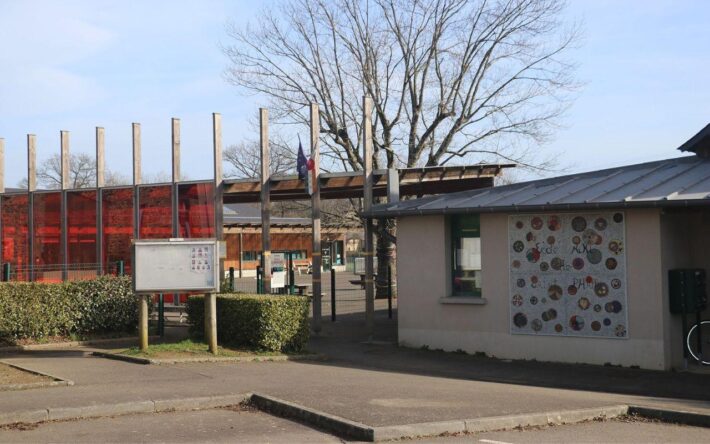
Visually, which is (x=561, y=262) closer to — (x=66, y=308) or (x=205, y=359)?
(x=205, y=359)

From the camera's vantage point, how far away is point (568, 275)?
15.0 metres

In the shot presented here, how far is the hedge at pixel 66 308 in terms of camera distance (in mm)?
16453

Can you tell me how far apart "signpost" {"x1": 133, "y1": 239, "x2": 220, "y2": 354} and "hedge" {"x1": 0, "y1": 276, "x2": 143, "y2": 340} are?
2900 mm

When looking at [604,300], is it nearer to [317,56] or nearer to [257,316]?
[257,316]

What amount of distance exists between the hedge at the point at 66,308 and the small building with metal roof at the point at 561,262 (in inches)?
224

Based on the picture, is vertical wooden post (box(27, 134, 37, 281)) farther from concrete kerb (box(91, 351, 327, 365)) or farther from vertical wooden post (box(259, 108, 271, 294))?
concrete kerb (box(91, 351, 327, 365))

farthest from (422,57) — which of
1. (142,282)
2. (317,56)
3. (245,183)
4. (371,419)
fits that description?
(371,419)

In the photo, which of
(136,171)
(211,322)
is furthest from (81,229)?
(211,322)

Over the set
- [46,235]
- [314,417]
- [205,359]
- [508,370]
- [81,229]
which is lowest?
[508,370]

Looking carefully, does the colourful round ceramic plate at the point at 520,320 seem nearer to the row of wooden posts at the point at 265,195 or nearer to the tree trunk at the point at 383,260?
the row of wooden posts at the point at 265,195

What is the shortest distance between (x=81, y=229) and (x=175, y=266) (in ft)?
31.5

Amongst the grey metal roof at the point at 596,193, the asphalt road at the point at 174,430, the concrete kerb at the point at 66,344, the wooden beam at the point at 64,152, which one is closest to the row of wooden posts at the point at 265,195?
the wooden beam at the point at 64,152

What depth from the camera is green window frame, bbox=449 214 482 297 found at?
53.1 feet

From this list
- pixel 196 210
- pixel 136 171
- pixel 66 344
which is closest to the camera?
pixel 66 344
